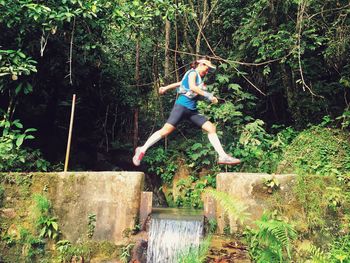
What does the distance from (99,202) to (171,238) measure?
1.26m

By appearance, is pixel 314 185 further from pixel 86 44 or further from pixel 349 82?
pixel 86 44

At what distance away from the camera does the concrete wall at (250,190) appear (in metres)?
5.67

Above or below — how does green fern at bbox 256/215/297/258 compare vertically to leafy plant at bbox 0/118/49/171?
below

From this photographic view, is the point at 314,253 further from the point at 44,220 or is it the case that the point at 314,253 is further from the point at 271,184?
the point at 44,220

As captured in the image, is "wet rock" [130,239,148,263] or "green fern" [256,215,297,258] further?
"wet rock" [130,239,148,263]

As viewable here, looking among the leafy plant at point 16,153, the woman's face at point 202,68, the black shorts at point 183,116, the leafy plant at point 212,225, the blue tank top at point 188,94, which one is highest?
the woman's face at point 202,68

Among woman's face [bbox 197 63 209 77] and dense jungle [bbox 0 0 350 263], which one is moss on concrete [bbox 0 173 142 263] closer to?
dense jungle [bbox 0 0 350 263]

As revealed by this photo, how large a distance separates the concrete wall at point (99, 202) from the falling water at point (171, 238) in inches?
16.3

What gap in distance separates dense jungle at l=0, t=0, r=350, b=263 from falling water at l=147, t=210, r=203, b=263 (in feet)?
1.52

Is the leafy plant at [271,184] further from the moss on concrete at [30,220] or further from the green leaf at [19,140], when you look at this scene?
the green leaf at [19,140]

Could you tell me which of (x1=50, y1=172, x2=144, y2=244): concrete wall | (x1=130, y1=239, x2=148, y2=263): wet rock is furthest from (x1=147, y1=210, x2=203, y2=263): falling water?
(x1=50, y1=172, x2=144, y2=244): concrete wall

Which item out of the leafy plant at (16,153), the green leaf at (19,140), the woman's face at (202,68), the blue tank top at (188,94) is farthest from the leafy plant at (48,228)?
the woman's face at (202,68)

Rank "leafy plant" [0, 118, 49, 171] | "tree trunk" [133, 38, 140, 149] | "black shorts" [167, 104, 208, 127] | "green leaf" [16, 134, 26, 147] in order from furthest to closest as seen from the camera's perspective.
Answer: "tree trunk" [133, 38, 140, 149]
"green leaf" [16, 134, 26, 147]
"leafy plant" [0, 118, 49, 171]
"black shorts" [167, 104, 208, 127]

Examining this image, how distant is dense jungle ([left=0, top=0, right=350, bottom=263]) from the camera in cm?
560
